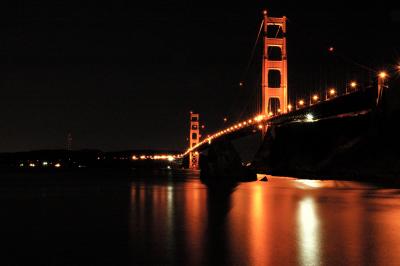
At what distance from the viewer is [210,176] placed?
39.2m

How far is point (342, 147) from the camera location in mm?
38406

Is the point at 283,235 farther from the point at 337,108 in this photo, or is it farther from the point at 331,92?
the point at 331,92

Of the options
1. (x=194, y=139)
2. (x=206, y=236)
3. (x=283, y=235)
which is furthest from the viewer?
(x=194, y=139)

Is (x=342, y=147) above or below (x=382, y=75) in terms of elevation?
below

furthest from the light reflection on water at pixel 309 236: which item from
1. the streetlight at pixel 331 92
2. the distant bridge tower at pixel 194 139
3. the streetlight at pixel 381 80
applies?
the distant bridge tower at pixel 194 139

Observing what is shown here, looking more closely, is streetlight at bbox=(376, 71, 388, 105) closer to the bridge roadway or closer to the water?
the bridge roadway

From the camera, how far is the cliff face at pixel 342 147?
32906 mm

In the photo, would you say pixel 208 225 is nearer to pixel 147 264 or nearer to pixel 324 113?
pixel 147 264

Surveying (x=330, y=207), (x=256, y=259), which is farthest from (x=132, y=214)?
(x=256, y=259)

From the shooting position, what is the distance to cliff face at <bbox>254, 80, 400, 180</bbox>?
32906mm

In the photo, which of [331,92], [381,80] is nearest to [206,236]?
[381,80]

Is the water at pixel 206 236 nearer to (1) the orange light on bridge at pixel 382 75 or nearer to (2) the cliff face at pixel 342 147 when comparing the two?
(1) the orange light on bridge at pixel 382 75

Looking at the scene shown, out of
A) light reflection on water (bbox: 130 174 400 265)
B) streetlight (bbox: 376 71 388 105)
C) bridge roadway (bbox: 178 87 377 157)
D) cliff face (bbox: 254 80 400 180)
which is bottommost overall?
light reflection on water (bbox: 130 174 400 265)

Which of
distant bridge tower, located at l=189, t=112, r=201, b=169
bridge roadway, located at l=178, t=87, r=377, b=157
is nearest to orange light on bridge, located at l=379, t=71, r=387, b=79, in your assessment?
bridge roadway, located at l=178, t=87, r=377, b=157
